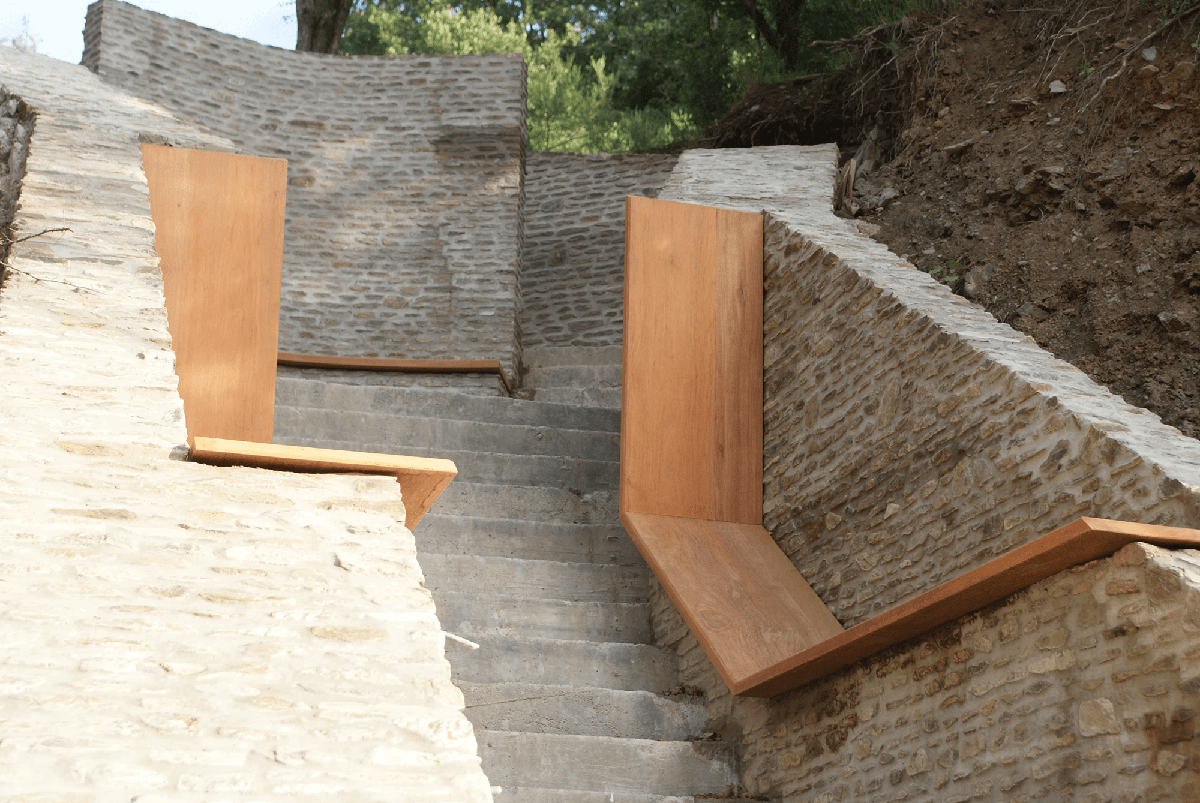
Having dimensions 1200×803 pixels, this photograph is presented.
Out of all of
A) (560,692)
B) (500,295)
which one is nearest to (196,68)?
(500,295)

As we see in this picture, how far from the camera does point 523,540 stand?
4.89m

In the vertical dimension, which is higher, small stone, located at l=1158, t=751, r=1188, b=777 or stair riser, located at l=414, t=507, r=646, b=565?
small stone, located at l=1158, t=751, r=1188, b=777

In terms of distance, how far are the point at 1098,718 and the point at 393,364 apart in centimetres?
534

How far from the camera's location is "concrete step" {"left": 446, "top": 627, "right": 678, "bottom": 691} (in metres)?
4.06

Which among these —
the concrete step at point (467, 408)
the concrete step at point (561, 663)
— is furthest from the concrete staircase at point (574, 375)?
the concrete step at point (561, 663)

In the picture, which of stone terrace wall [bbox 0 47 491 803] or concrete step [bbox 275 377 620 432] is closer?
stone terrace wall [bbox 0 47 491 803]

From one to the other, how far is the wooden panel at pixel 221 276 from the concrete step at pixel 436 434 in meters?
1.21

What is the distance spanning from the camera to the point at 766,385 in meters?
4.80

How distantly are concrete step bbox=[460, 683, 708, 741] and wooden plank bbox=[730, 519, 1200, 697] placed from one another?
0.46m

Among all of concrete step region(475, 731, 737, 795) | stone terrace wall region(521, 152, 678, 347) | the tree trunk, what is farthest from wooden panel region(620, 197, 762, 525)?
the tree trunk

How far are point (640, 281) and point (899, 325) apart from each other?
1356 millimetres

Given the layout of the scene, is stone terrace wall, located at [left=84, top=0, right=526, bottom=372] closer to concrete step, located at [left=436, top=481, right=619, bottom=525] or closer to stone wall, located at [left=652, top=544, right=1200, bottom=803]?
concrete step, located at [left=436, top=481, right=619, bottom=525]

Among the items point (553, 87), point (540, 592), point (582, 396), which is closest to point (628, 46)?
point (553, 87)

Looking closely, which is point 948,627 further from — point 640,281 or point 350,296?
point 350,296
